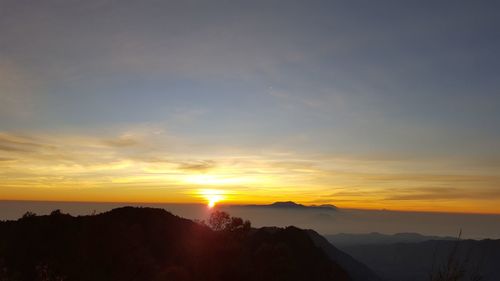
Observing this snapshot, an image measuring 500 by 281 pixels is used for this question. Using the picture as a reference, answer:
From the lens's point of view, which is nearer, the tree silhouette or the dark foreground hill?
the dark foreground hill

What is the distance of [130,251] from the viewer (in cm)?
7212

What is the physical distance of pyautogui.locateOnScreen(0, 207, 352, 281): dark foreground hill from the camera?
6095 centimetres

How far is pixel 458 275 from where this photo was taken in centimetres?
1083

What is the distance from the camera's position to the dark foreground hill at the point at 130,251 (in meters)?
60.9

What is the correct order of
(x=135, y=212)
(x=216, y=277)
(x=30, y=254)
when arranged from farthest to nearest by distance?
(x=135, y=212) < (x=30, y=254) < (x=216, y=277)

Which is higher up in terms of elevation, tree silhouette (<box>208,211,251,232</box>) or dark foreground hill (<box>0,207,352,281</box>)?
tree silhouette (<box>208,211,251,232</box>)

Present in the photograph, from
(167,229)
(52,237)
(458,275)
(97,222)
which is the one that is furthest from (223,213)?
(458,275)

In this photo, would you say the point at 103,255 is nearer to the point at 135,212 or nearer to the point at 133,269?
the point at 133,269

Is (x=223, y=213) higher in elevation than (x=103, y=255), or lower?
higher

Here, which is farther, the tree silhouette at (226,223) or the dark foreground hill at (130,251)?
the tree silhouette at (226,223)

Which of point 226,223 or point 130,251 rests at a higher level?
point 226,223

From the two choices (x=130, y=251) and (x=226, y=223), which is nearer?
(x=130, y=251)

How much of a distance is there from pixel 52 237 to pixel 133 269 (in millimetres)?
19546

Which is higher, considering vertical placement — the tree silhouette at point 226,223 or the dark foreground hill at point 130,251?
the tree silhouette at point 226,223
